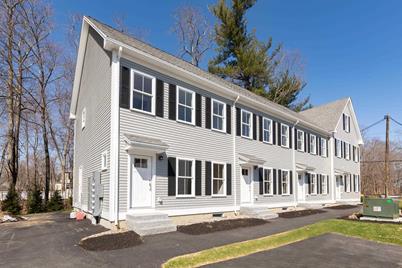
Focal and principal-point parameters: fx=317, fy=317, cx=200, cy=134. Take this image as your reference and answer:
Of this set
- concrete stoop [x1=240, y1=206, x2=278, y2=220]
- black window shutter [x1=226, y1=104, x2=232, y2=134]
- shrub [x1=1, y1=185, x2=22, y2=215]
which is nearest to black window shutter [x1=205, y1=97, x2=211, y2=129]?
black window shutter [x1=226, y1=104, x2=232, y2=134]

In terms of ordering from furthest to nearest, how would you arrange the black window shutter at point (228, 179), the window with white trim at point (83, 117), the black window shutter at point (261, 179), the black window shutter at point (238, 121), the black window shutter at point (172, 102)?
1. the black window shutter at point (261, 179)
2. the black window shutter at point (238, 121)
3. the window with white trim at point (83, 117)
4. the black window shutter at point (228, 179)
5. the black window shutter at point (172, 102)

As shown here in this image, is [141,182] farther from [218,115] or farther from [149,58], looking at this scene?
[218,115]

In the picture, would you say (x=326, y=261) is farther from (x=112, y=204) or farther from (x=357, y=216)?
(x=357, y=216)

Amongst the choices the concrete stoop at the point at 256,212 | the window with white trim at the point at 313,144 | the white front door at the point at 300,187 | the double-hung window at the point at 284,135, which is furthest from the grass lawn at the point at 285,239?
the window with white trim at the point at 313,144

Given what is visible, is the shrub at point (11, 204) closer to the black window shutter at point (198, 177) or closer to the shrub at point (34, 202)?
the shrub at point (34, 202)

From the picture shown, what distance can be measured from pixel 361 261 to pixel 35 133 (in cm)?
3654

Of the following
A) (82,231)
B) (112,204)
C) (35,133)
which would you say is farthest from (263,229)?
(35,133)

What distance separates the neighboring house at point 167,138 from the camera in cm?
1070

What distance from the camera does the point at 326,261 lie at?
712 centimetres

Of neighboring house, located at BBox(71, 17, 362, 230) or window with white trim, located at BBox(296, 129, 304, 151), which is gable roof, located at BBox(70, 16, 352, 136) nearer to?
neighboring house, located at BBox(71, 17, 362, 230)

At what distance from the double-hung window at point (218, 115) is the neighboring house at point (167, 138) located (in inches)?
1.9

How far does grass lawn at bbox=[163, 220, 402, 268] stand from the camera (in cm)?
695

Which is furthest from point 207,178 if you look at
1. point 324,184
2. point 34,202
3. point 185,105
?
point 324,184

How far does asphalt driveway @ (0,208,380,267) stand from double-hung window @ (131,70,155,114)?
4366mm
